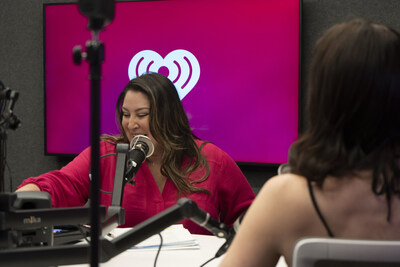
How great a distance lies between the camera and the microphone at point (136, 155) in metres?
1.28

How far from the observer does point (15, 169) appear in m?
3.20

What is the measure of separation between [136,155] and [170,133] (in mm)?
629

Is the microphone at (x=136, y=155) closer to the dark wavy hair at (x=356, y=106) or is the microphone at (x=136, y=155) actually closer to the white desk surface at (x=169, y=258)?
the white desk surface at (x=169, y=258)

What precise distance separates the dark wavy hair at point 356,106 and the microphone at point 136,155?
22.2 inches

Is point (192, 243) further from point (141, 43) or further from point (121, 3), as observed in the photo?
point (121, 3)

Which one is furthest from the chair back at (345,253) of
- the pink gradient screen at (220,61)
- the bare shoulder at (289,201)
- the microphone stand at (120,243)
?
the pink gradient screen at (220,61)

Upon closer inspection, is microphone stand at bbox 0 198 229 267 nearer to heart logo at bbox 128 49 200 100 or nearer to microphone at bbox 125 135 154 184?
microphone at bbox 125 135 154 184

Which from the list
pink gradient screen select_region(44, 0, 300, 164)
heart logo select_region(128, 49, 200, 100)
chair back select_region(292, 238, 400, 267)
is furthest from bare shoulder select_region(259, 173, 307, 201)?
heart logo select_region(128, 49, 200, 100)

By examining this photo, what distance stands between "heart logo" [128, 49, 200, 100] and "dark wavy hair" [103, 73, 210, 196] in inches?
27.3

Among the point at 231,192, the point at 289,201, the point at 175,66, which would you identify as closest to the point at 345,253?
the point at 289,201

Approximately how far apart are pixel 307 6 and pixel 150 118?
1185mm

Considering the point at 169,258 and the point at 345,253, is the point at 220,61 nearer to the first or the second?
the point at 169,258

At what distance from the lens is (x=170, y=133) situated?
199 cm

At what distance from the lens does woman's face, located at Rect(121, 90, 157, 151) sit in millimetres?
1939
